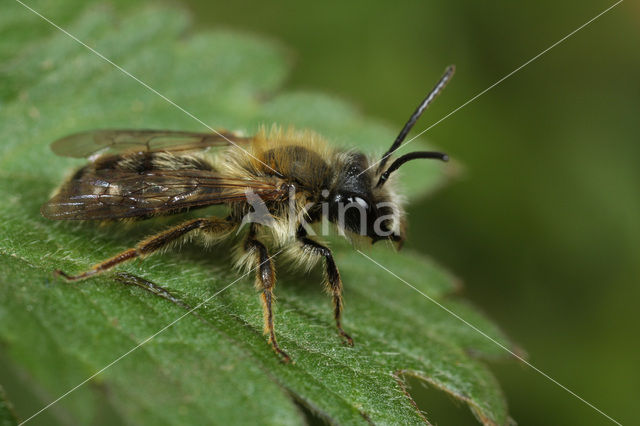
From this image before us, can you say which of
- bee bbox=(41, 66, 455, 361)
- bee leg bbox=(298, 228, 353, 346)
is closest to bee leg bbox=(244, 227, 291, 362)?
bee bbox=(41, 66, 455, 361)

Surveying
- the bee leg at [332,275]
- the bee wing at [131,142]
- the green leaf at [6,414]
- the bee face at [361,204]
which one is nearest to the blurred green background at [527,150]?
the bee wing at [131,142]

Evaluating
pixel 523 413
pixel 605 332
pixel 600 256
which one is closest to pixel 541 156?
pixel 600 256

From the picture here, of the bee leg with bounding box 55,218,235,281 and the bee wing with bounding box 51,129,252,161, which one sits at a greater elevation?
the bee wing with bounding box 51,129,252,161

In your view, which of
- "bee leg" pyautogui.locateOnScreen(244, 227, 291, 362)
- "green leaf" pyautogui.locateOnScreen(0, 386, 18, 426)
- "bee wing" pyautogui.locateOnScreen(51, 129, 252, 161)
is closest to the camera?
"green leaf" pyautogui.locateOnScreen(0, 386, 18, 426)

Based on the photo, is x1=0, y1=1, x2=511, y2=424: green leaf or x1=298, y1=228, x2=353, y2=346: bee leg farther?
x1=298, y1=228, x2=353, y2=346: bee leg

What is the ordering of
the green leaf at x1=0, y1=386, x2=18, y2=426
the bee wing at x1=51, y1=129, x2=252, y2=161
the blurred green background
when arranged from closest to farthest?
the green leaf at x1=0, y1=386, x2=18, y2=426, the bee wing at x1=51, y1=129, x2=252, y2=161, the blurred green background

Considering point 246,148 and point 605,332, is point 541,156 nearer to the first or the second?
point 605,332

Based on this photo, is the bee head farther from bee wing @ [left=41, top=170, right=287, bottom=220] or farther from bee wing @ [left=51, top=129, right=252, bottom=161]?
bee wing @ [left=51, top=129, right=252, bottom=161]

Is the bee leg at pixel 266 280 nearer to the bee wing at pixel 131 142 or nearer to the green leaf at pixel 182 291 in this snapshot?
the green leaf at pixel 182 291
